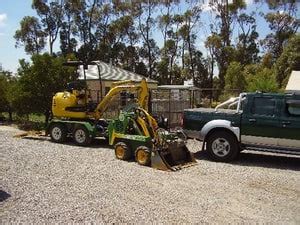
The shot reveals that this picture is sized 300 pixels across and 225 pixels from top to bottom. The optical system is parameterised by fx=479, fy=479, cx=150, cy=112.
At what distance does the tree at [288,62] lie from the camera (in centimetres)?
4150

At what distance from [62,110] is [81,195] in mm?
7784

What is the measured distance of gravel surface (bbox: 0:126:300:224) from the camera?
7.80m

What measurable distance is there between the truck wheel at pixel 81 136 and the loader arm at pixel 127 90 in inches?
24.5

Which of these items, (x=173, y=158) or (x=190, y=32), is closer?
(x=173, y=158)

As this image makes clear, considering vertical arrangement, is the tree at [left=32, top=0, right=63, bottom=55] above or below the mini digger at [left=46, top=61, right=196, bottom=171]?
above

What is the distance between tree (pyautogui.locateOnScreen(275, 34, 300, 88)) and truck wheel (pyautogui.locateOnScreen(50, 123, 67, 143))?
2835 centimetres

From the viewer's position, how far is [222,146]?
13250mm

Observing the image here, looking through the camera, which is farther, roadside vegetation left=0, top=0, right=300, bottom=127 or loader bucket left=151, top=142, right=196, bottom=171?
roadside vegetation left=0, top=0, right=300, bottom=127

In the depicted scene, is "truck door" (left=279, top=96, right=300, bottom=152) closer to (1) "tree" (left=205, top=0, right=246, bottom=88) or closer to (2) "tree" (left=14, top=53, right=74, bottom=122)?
(2) "tree" (left=14, top=53, right=74, bottom=122)

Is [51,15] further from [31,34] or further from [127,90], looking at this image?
[127,90]

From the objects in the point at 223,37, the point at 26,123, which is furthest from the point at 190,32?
the point at 26,123

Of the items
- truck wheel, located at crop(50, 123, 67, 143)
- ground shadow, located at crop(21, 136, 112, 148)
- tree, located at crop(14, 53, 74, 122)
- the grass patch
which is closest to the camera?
ground shadow, located at crop(21, 136, 112, 148)

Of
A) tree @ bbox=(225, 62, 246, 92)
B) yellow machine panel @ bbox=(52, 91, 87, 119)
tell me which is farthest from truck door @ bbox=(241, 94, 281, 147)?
tree @ bbox=(225, 62, 246, 92)

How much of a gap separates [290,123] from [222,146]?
193 cm
